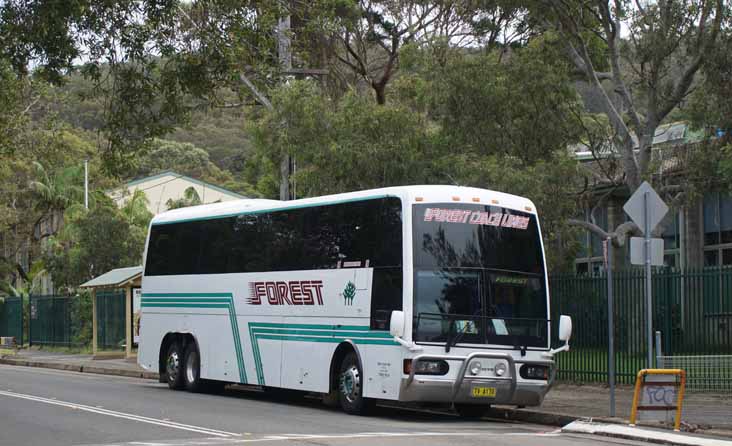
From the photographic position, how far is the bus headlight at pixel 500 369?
54.2 ft

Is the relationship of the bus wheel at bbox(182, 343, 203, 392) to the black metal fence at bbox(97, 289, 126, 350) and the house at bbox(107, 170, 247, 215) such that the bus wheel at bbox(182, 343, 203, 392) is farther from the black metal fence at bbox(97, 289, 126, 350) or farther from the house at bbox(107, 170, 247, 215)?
the house at bbox(107, 170, 247, 215)

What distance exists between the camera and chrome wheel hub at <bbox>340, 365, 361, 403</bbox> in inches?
683

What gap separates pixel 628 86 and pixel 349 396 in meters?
13.0

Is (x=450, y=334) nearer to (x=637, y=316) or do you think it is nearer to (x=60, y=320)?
(x=637, y=316)

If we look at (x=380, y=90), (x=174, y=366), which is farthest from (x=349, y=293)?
(x=380, y=90)

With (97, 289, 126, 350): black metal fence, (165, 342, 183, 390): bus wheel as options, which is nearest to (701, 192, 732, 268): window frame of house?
(165, 342, 183, 390): bus wheel

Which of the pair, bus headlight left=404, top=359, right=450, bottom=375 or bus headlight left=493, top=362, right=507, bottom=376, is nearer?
bus headlight left=404, top=359, right=450, bottom=375

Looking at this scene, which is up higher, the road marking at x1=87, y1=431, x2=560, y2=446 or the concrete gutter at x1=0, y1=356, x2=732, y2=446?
the road marking at x1=87, y1=431, x2=560, y2=446

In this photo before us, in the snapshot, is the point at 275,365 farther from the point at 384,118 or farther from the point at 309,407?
the point at 384,118

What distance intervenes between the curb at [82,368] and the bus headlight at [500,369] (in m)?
14.3

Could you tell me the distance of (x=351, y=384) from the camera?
1753cm

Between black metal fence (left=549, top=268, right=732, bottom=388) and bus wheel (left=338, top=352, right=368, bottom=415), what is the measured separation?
6.31 meters

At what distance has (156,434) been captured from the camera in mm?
13836

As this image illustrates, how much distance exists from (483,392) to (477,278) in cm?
171
